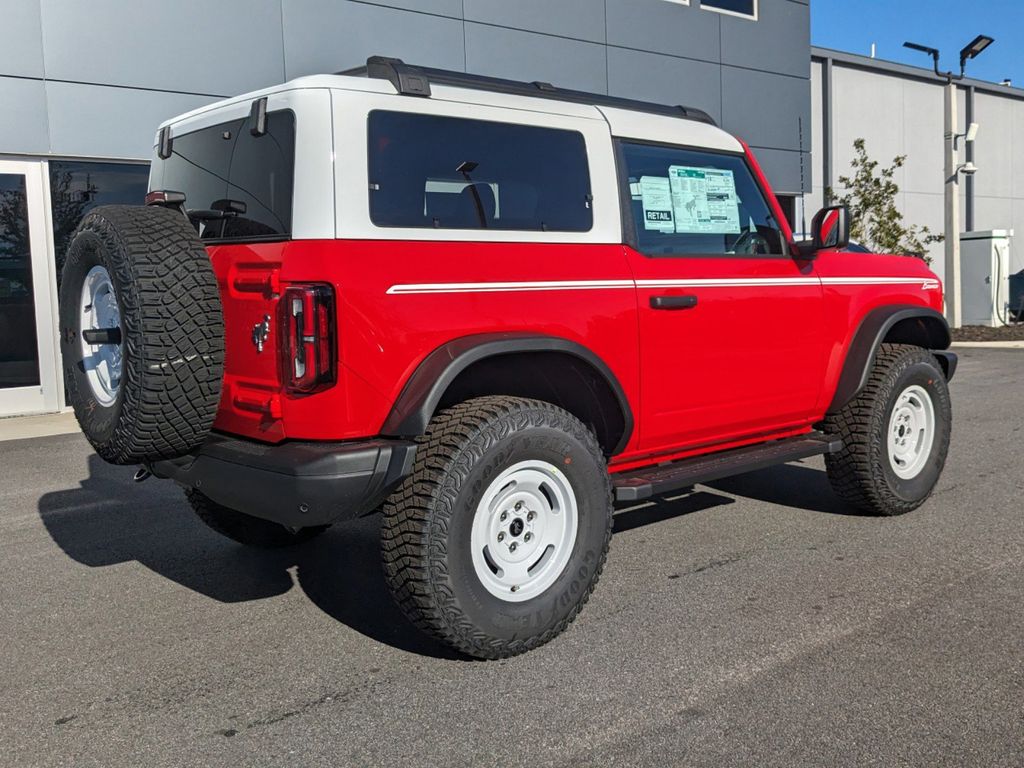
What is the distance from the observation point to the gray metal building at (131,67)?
34.0 ft

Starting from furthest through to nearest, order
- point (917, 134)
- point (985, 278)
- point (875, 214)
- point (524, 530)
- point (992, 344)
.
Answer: point (917, 134), point (985, 278), point (875, 214), point (992, 344), point (524, 530)

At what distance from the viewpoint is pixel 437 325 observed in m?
3.49

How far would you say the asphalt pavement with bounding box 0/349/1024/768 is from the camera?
2963 mm

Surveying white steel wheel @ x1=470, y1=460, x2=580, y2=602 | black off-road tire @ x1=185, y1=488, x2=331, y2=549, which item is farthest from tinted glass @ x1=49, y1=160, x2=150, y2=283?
white steel wheel @ x1=470, y1=460, x2=580, y2=602

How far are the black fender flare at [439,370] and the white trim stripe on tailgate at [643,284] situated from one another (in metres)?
0.18

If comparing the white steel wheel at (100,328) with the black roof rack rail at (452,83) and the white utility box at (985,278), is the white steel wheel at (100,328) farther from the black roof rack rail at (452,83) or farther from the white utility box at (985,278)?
the white utility box at (985,278)

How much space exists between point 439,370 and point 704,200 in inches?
75.6

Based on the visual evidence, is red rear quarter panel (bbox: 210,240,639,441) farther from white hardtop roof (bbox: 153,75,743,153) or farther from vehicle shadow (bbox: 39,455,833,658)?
vehicle shadow (bbox: 39,455,833,658)

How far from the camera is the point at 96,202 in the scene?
36.1ft

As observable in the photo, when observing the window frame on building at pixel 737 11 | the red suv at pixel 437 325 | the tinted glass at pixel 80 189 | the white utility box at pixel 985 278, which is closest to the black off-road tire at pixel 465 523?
the red suv at pixel 437 325

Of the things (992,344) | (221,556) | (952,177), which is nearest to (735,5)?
(952,177)

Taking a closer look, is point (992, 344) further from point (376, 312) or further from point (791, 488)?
point (376, 312)

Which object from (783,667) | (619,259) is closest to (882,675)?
(783,667)

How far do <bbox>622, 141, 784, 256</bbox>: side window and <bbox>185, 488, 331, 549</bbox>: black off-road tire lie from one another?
2.12m
